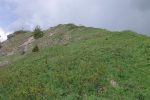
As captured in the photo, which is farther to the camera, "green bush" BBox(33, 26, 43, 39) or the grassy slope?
"green bush" BBox(33, 26, 43, 39)

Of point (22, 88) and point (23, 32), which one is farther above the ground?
point (23, 32)

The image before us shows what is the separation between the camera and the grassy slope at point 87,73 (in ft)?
88.2

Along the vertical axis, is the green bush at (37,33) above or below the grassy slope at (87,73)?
above

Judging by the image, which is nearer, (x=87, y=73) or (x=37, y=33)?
(x=87, y=73)

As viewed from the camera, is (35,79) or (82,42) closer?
(35,79)

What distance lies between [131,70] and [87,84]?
4.68m

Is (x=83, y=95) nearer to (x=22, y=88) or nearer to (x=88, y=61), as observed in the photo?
(x=22, y=88)

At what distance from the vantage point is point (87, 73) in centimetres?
3036

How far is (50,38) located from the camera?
5550cm

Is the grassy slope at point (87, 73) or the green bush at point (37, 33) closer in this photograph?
the grassy slope at point (87, 73)

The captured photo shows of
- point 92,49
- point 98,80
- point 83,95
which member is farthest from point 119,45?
point 83,95

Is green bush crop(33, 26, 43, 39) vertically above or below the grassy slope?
above

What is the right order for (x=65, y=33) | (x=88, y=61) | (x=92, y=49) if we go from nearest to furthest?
(x=88, y=61)
(x=92, y=49)
(x=65, y=33)

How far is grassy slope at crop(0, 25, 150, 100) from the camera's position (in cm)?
2688
